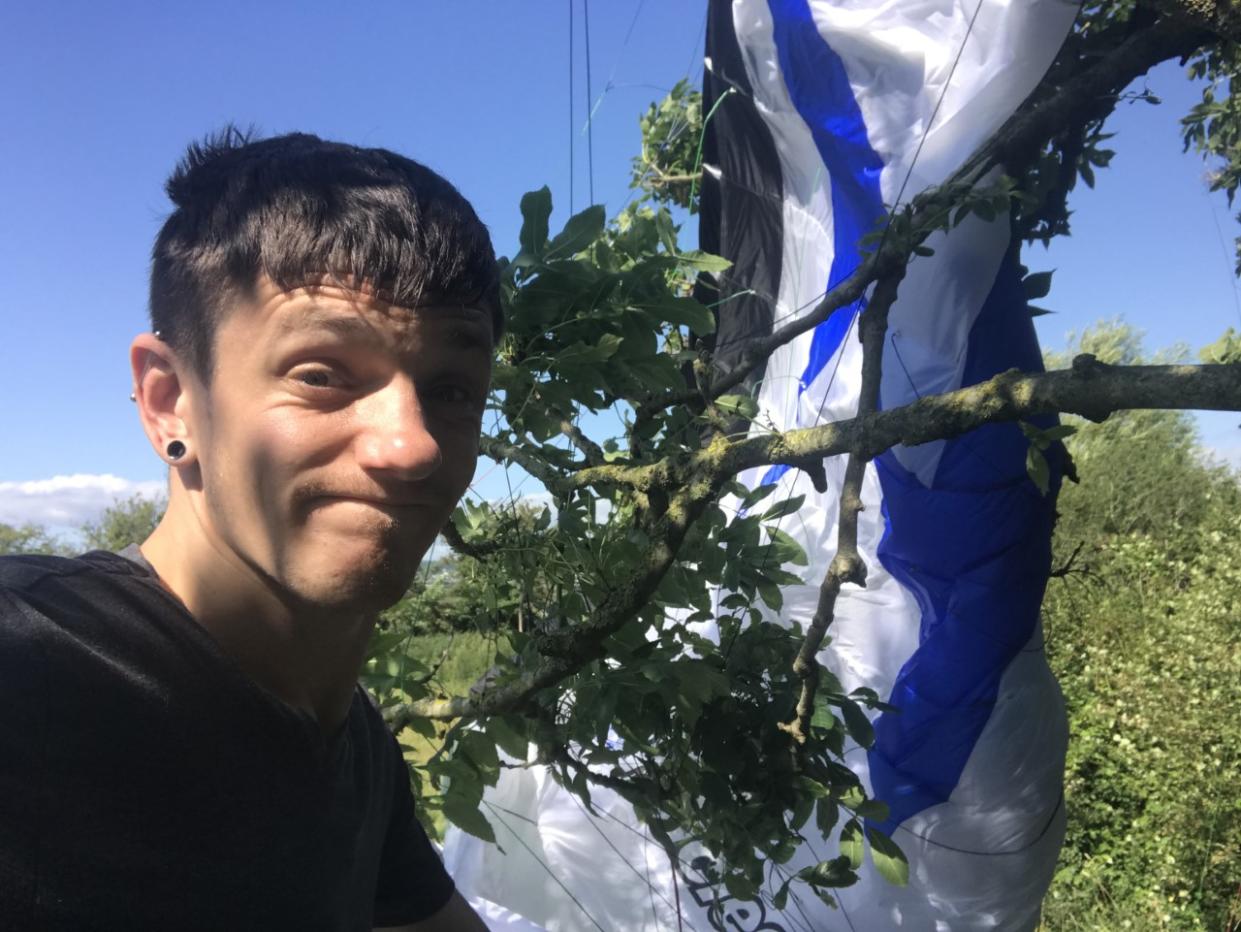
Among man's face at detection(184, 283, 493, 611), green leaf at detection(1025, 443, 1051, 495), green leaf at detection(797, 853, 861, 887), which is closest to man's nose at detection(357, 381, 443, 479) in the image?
man's face at detection(184, 283, 493, 611)

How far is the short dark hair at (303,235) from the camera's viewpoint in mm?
921

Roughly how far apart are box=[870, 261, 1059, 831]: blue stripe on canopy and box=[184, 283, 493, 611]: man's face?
6.28 feet

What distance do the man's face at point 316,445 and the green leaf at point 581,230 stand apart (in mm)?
645

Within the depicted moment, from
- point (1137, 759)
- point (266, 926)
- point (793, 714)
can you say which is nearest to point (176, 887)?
point (266, 926)

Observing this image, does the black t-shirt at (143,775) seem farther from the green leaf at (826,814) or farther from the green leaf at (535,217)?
the green leaf at (826,814)

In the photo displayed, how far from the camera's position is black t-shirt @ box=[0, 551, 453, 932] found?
2.41 feet

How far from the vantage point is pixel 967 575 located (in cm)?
244

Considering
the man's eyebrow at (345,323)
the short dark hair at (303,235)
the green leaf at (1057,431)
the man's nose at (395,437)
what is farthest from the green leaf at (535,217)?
the green leaf at (1057,431)

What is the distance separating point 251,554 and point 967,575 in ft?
6.78

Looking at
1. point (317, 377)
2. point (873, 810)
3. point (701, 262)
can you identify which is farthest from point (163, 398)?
point (873, 810)

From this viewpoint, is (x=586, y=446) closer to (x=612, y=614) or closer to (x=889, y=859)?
(x=612, y=614)

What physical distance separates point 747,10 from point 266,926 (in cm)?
272

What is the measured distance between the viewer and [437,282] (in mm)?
966

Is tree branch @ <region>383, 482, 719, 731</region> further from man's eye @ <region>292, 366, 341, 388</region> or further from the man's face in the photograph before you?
man's eye @ <region>292, 366, 341, 388</region>
